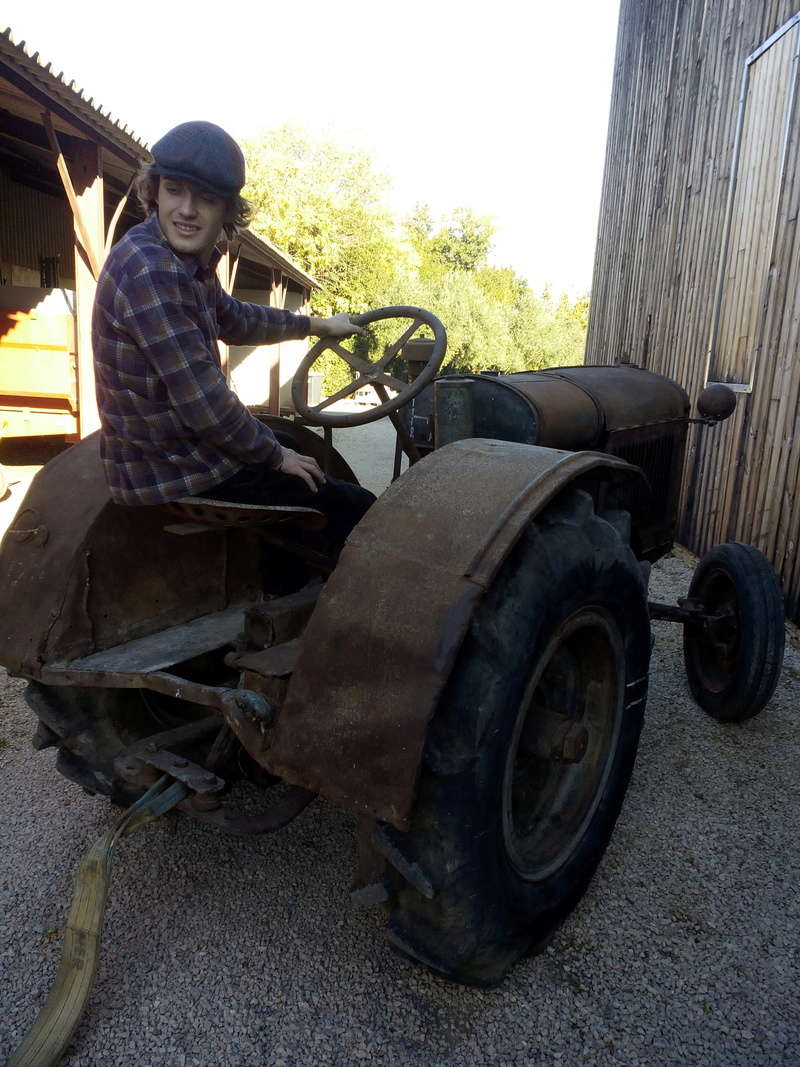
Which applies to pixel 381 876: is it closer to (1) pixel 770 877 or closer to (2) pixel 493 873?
(2) pixel 493 873

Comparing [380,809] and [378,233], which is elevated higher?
[378,233]

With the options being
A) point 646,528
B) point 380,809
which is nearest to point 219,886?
point 380,809

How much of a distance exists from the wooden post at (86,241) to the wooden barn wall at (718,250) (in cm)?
566

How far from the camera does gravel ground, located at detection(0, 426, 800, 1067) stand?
1.65m

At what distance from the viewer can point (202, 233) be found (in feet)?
6.34

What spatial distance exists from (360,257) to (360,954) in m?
30.7

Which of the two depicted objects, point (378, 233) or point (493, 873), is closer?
point (493, 873)

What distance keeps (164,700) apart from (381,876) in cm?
113

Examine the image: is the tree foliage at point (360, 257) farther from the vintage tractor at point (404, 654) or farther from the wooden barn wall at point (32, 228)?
the vintage tractor at point (404, 654)

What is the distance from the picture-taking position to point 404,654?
1.42 meters

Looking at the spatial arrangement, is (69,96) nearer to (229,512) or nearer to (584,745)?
(229,512)

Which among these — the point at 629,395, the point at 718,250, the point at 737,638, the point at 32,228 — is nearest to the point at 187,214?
the point at 629,395

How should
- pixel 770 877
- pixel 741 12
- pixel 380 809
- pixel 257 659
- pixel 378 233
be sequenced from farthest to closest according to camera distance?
pixel 378 233, pixel 741 12, pixel 770 877, pixel 257 659, pixel 380 809

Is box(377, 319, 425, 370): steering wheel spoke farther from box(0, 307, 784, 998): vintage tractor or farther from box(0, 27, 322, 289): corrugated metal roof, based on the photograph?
box(0, 27, 322, 289): corrugated metal roof
